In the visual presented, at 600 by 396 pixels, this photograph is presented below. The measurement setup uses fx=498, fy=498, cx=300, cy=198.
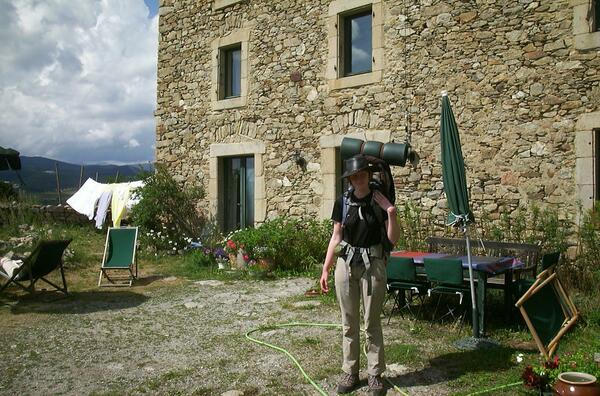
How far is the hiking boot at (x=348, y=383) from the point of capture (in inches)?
140

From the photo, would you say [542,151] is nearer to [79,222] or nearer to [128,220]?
[128,220]

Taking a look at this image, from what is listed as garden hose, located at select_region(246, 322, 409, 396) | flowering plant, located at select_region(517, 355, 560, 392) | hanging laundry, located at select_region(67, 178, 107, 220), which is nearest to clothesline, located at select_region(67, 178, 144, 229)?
hanging laundry, located at select_region(67, 178, 107, 220)

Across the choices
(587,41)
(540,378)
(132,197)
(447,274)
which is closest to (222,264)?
(132,197)

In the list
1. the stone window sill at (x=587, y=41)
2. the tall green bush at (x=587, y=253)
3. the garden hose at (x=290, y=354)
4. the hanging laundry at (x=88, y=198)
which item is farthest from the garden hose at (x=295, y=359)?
the hanging laundry at (x=88, y=198)

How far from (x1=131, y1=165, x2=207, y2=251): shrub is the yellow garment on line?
4.20 ft

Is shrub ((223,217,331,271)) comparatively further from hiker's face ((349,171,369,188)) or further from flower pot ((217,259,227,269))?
hiker's face ((349,171,369,188))

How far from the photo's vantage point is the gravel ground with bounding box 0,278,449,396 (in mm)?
3758

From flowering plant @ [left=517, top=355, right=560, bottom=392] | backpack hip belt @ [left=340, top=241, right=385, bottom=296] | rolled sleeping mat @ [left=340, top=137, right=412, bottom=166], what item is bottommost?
flowering plant @ [left=517, top=355, right=560, bottom=392]

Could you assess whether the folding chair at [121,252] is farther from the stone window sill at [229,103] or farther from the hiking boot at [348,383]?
the hiking boot at [348,383]

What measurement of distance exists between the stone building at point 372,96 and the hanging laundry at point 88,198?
2.43m

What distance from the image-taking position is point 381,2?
8078 mm

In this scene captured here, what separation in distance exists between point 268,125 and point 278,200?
1442 millimetres

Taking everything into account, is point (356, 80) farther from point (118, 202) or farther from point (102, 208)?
point (102, 208)

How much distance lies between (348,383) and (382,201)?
133 centimetres
